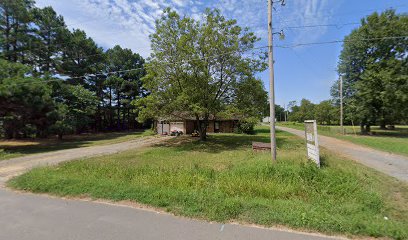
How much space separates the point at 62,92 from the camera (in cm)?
2553

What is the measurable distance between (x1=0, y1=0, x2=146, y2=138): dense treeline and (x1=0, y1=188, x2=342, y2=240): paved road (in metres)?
11.4

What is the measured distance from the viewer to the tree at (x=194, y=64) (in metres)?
16.6

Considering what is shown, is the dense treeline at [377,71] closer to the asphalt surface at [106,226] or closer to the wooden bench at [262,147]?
the wooden bench at [262,147]

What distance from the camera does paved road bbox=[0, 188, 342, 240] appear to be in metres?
3.46

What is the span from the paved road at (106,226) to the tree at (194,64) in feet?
39.3

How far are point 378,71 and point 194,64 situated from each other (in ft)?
86.0

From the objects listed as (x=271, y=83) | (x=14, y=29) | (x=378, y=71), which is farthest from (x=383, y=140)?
(x=14, y=29)

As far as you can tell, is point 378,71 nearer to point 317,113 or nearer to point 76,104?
point 76,104

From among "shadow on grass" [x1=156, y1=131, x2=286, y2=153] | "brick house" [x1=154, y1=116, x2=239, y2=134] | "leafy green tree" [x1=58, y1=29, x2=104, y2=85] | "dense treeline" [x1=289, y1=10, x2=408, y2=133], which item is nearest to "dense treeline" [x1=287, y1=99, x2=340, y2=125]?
"dense treeline" [x1=289, y1=10, x2=408, y2=133]

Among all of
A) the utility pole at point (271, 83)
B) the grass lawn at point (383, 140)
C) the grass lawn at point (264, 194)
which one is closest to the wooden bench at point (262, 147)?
the utility pole at point (271, 83)

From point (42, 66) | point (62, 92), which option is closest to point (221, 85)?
point (62, 92)

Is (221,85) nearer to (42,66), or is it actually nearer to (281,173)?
(281,173)

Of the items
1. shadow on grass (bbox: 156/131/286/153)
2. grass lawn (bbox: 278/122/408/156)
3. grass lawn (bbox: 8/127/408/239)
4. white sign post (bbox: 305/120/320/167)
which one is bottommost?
grass lawn (bbox: 278/122/408/156)

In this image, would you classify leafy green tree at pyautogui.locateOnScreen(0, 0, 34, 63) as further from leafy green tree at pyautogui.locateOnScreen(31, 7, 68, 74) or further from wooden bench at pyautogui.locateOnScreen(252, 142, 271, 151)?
wooden bench at pyautogui.locateOnScreen(252, 142, 271, 151)
